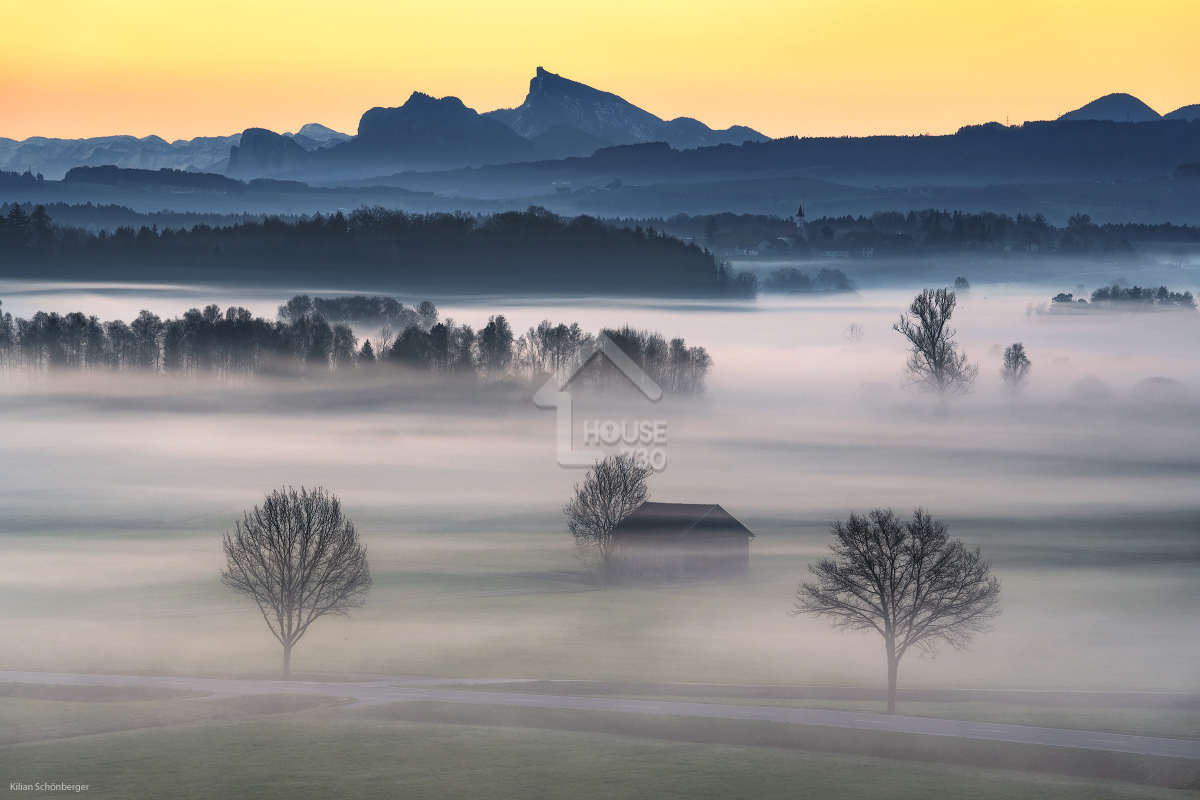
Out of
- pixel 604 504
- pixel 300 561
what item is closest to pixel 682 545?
pixel 604 504

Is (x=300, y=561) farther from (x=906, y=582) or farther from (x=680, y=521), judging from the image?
(x=906, y=582)

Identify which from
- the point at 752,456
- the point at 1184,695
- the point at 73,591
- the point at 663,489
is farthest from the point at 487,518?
the point at 1184,695

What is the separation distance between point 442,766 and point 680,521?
167 feet

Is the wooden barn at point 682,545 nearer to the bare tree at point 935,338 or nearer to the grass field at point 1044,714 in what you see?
the grass field at point 1044,714

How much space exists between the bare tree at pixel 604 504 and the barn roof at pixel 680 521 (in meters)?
1.46

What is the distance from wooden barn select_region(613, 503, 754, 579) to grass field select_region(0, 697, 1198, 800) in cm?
4320

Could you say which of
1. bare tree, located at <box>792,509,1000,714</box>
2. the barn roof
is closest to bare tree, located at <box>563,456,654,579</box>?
the barn roof

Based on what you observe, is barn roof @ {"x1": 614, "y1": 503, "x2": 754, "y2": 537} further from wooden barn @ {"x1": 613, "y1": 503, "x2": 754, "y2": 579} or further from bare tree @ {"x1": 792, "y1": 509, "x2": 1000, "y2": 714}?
bare tree @ {"x1": 792, "y1": 509, "x2": 1000, "y2": 714}

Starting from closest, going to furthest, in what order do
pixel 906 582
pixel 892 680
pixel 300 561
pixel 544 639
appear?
pixel 892 680
pixel 906 582
pixel 544 639
pixel 300 561

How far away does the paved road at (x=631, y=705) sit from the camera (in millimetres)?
56031

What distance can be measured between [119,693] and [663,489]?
8561 centimetres

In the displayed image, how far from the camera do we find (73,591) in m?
96.4

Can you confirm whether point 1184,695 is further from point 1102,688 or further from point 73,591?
point 73,591

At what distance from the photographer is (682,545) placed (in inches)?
4013
